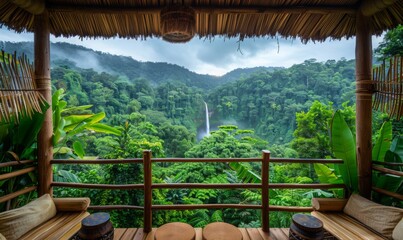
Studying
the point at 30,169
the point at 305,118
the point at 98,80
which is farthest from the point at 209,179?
the point at 98,80

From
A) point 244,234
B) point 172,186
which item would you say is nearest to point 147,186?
point 172,186

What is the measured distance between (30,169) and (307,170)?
7.03m

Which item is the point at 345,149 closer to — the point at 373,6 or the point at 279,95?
the point at 373,6

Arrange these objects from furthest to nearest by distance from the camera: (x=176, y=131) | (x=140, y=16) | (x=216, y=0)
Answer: (x=176, y=131), (x=140, y=16), (x=216, y=0)

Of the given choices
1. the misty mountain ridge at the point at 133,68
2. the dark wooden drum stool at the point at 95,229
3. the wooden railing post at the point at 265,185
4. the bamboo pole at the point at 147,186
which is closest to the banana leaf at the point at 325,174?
the wooden railing post at the point at 265,185

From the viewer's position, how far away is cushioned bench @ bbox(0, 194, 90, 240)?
161cm

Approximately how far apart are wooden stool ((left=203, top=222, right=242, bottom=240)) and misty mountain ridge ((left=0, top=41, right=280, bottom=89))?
13.5 metres

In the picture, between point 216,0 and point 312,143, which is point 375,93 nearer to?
point 216,0

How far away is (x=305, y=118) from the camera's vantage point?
671 centimetres

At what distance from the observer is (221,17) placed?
91.7 inches

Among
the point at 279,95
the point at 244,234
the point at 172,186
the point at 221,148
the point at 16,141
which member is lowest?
the point at 244,234

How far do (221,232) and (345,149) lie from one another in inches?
68.6

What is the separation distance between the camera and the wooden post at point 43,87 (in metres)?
2.16

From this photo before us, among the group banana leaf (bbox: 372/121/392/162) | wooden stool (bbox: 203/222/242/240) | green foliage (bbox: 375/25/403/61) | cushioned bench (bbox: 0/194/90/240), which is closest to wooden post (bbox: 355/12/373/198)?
banana leaf (bbox: 372/121/392/162)
